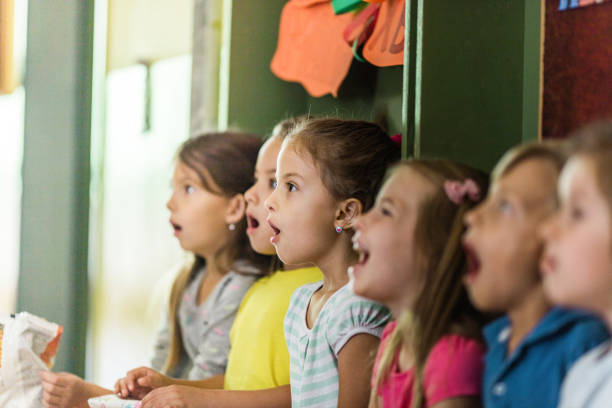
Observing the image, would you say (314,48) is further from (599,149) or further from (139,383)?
(599,149)

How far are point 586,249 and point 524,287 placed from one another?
0.37 ft

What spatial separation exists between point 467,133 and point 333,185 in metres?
0.26

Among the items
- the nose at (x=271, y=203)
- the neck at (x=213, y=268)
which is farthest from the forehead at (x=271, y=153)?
the neck at (x=213, y=268)

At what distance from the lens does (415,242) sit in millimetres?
952

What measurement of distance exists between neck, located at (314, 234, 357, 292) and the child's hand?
0.62 metres

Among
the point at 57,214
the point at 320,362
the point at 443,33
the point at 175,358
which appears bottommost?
the point at 175,358

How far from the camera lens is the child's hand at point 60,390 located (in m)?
1.54

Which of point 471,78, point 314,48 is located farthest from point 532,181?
point 314,48

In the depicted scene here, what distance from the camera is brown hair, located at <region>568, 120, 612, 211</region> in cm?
66

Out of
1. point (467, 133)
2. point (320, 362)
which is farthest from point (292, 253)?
point (467, 133)

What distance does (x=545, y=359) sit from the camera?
0.75m

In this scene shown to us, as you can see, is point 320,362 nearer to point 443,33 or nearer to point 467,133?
point 467,133

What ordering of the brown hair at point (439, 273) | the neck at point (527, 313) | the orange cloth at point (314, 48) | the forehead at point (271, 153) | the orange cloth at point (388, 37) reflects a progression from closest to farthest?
the neck at point (527, 313) → the brown hair at point (439, 273) → the orange cloth at point (388, 37) → the forehead at point (271, 153) → the orange cloth at point (314, 48)

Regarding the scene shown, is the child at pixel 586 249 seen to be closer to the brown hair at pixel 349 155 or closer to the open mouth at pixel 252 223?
the brown hair at pixel 349 155
